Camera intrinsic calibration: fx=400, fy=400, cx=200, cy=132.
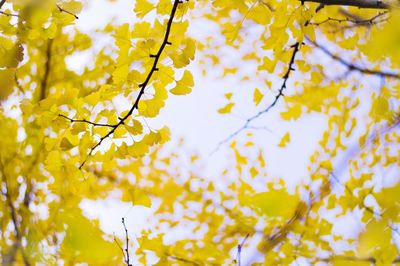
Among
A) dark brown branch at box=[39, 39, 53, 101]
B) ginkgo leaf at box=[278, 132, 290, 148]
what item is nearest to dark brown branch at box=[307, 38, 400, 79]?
ginkgo leaf at box=[278, 132, 290, 148]

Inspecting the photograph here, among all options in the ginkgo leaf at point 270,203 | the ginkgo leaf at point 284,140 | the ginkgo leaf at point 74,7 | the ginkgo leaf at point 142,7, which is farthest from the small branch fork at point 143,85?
the ginkgo leaf at point 284,140

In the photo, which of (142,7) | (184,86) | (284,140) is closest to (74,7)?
(142,7)

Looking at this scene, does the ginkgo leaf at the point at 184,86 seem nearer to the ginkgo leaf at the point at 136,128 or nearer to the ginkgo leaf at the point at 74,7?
the ginkgo leaf at the point at 136,128

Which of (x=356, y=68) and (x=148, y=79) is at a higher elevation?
(x=356, y=68)

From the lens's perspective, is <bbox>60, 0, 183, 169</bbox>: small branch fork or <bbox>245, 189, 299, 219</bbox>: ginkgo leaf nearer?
<bbox>60, 0, 183, 169</bbox>: small branch fork

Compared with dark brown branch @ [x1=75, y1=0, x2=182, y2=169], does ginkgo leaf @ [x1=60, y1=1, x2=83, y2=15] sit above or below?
above

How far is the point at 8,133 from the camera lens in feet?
7.84

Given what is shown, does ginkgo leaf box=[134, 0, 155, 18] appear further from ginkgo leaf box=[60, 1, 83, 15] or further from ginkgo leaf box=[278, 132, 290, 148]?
ginkgo leaf box=[278, 132, 290, 148]

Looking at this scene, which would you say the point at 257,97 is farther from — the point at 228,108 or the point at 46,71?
the point at 46,71

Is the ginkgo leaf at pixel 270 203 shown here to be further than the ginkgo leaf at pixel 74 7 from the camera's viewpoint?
Yes

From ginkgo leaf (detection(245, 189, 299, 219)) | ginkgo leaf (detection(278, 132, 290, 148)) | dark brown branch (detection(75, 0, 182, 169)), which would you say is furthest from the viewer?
ginkgo leaf (detection(278, 132, 290, 148))

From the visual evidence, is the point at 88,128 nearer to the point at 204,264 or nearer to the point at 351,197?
the point at 204,264

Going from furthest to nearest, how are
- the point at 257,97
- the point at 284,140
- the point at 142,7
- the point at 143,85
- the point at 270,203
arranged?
1. the point at 284,140
2. the point at 257,97
3. the point at 270,203
4. the point at 142,7
5. the point at 143,85

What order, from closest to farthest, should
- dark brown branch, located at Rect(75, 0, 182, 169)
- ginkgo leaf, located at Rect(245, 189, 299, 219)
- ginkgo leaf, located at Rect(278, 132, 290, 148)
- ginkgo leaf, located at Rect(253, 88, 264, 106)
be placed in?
dark brown branch, located at Rect(75, 0, 182, 169) < ginkgo leaf, located at Rect(245, 189, 299, 219) < ginkgo leaf, located at Rect(253, 88, 264, 106) < ginkgo leaf, located at Rect(278, 132, 290, 148)
